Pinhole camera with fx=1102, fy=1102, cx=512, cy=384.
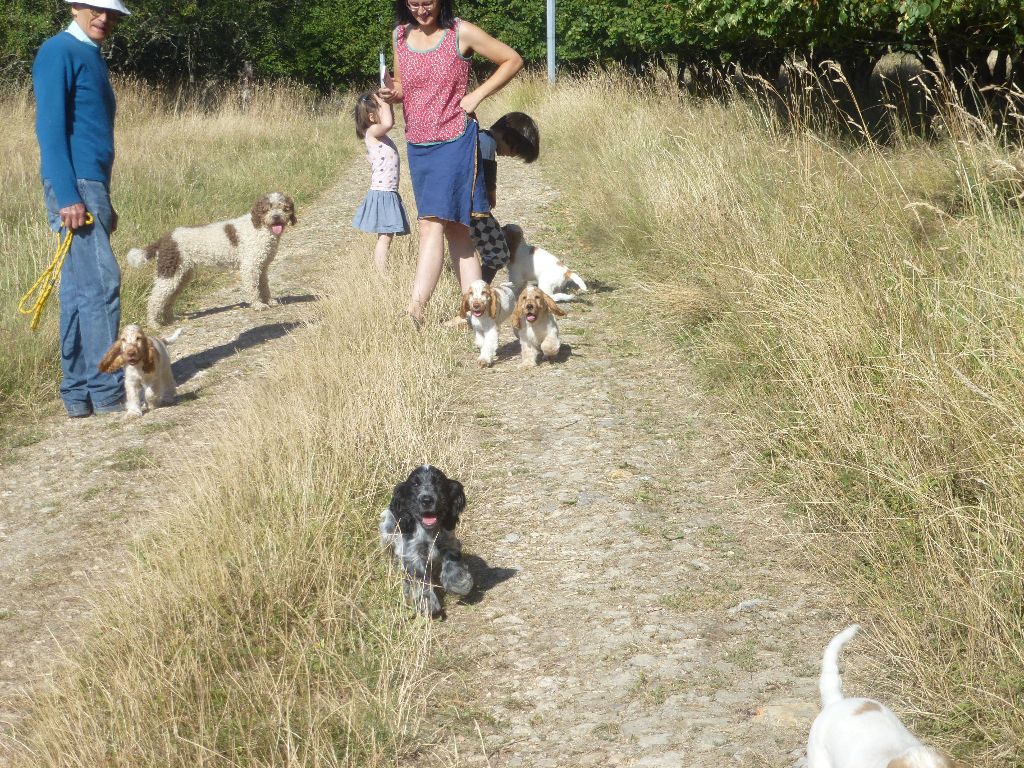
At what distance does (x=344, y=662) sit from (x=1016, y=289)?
8.89 ft

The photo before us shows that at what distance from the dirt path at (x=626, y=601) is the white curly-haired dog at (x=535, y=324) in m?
0.53

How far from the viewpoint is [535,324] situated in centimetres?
673

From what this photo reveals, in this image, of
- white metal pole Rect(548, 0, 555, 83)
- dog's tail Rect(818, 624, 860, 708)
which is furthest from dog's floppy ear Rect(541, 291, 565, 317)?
white metal pole Rect(548, 0, 555, 83)

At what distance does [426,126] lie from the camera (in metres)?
6.72

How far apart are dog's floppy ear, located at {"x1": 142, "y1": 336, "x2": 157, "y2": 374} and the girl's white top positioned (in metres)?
3.05

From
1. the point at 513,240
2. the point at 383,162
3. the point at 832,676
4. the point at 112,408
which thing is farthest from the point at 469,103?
the point at 832,676

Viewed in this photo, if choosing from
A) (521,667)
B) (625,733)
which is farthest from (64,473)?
(625,733)

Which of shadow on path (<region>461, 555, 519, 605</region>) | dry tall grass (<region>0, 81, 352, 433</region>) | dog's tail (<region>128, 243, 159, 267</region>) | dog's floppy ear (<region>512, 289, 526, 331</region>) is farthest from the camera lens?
dog's tail (<region>128, 243, 159, 267</region>)

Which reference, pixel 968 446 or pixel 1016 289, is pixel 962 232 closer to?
pixel 1016 289

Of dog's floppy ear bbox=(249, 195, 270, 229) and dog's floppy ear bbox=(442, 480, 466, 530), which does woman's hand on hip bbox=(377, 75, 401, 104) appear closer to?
dog's floppy ear bbox=(249, 195, 270, 229)

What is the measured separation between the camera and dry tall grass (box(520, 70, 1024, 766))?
323 cm

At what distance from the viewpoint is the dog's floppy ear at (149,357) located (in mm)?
6430

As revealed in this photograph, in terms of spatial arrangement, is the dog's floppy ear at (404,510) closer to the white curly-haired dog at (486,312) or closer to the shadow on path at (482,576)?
the shadow on path at (482,576)

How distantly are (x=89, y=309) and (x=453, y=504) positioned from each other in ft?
11.6
